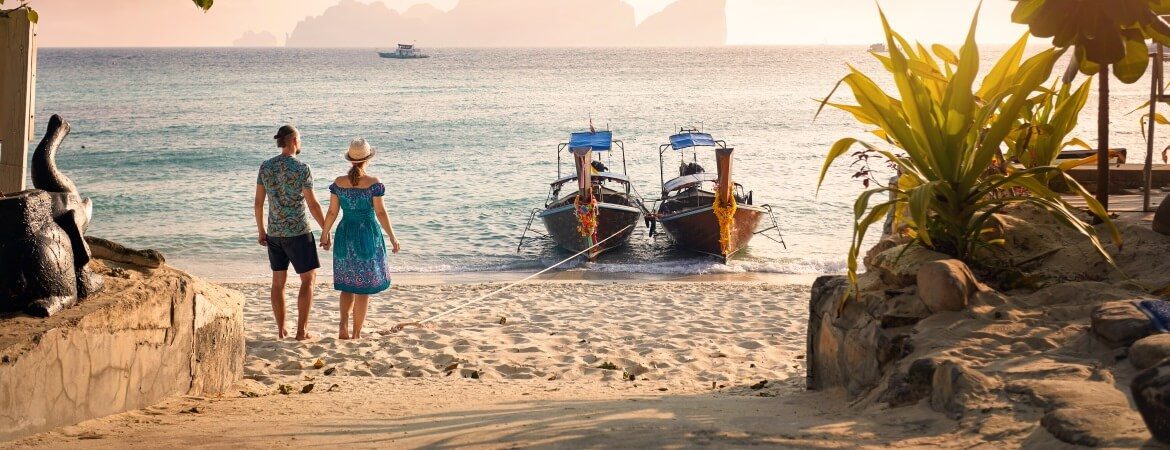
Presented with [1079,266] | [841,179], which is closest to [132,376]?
[1079,266]

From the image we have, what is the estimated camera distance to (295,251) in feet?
22.1

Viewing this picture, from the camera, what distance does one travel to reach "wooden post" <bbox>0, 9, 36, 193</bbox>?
514 cm

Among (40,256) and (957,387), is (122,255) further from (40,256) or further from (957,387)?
(957,387)

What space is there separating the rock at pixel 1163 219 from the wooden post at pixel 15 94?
608 cm

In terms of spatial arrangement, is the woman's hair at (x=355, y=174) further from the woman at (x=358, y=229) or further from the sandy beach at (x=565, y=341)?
the sandy beach at (x=565, y=341)

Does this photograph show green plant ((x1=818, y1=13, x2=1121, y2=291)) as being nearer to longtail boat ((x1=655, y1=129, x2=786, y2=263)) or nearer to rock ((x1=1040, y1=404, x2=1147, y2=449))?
rock ((x1=1040, y1=404, x2=1147, y2=449))

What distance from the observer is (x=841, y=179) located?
26.5 m

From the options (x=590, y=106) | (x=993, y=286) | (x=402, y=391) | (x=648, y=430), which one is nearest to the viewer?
(x=648, y=430)

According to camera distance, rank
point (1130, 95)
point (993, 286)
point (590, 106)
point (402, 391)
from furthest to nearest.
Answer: point (1130, 95) < point (590, 106) < point (402, 391) < point (993, 286)

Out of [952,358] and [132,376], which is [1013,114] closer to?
[952,358]

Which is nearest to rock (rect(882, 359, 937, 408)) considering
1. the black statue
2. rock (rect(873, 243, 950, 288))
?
rock (rect(873, 243, 950, 288))

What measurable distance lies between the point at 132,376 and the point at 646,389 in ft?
9.21

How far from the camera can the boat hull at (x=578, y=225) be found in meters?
16.2

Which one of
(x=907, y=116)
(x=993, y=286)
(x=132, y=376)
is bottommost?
(x=132, y=376)
